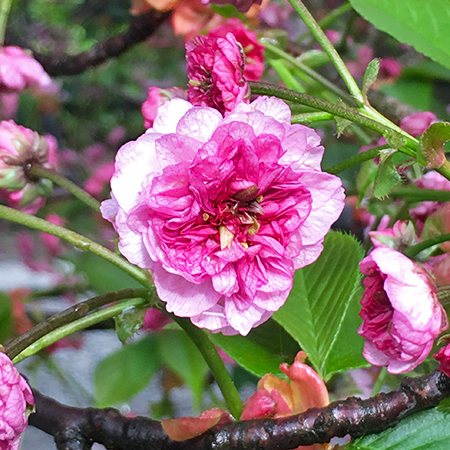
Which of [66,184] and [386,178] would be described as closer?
[386,178]

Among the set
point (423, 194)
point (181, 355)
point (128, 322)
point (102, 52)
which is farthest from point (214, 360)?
point (102, 52)

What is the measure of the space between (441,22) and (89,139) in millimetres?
1261

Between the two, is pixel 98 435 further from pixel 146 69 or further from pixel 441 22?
pixel 146 69

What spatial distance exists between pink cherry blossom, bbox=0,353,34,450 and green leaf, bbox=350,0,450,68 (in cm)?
24

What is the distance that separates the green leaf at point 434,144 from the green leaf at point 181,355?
1.25ft

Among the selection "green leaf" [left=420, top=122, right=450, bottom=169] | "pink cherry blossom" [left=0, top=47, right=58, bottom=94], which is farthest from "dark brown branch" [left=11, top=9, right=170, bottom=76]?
"green leaf" [left=420, top=122, right=450, bottom=169]

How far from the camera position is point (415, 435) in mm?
224

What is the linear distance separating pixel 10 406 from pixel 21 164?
200 millimetres

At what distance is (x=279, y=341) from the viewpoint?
1.08ft

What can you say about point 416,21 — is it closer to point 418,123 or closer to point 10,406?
point 418,123

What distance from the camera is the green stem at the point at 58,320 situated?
0.21 m

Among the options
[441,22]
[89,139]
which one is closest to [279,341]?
[441,22]

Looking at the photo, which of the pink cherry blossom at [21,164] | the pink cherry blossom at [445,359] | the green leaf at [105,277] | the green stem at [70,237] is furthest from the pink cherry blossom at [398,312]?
the green leaf at [105,277]

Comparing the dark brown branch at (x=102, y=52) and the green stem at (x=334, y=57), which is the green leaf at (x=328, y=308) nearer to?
the green stem at (x=334, y=57)
